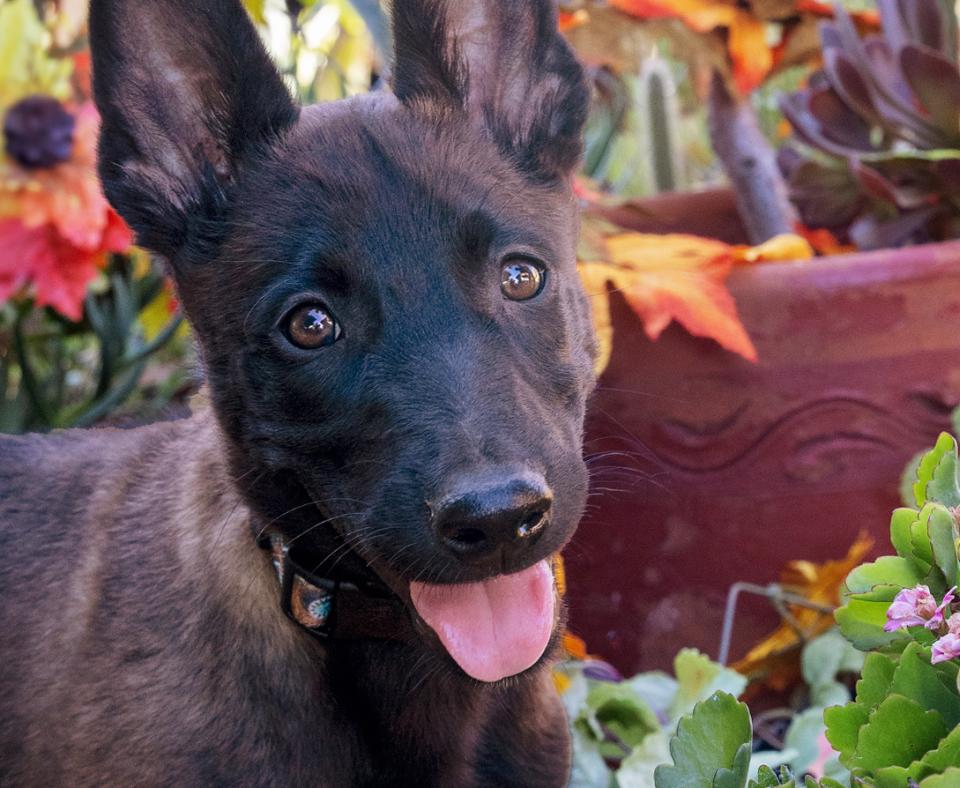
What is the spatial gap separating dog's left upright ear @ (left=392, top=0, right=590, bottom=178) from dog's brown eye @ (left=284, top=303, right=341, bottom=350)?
419 millimetres

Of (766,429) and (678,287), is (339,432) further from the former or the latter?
(766,429)

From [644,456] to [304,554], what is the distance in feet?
3.28

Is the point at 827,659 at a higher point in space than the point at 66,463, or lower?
lower

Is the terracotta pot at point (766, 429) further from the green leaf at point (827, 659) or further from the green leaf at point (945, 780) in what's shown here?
the green leaf at point (945, 780)

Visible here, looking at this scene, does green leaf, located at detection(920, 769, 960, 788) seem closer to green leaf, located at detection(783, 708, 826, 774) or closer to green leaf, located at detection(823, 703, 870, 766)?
green leaf, located at detection(823, 703, 870, 766)

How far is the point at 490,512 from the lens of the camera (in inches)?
58.5

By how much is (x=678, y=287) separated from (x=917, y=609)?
151 centimetres

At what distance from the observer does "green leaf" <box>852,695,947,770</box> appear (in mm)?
1070

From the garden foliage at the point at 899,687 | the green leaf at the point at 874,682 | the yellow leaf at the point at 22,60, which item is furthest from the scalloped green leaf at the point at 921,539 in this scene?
the yellow leaf at the point at 22,60

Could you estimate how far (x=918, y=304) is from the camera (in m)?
2.59

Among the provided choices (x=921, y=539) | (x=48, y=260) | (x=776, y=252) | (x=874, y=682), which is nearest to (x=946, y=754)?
(x=874, y=682)

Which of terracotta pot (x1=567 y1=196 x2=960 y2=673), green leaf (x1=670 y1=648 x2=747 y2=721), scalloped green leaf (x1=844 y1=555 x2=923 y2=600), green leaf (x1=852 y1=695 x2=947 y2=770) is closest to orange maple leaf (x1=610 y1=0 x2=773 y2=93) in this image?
terracotta pot (x1=567 y1=196 x2=960 y2=673)

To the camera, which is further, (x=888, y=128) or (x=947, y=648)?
(x=888, y=128)

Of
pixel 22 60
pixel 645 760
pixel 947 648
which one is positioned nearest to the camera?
pixel 947 648
